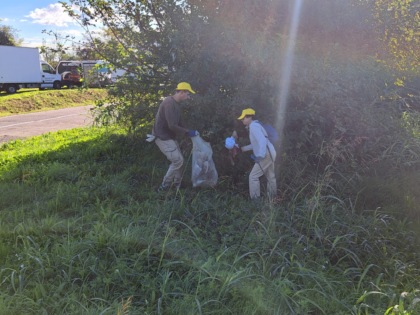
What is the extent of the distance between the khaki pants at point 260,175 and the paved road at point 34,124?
27.7 ft

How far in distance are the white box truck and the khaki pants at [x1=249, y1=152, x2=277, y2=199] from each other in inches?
993

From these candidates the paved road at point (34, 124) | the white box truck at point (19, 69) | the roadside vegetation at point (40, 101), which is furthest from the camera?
the white box truck at point (19, 69)

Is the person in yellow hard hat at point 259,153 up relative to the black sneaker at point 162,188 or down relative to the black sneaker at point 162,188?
up

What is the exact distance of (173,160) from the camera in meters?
5.43

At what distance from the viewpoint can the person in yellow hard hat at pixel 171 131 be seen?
518cm

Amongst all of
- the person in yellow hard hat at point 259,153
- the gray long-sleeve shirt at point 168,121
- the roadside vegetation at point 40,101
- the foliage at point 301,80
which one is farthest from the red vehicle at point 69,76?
the person in yellow hard hat at point 259,153

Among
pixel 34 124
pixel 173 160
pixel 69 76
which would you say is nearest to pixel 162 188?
pixel 173 160

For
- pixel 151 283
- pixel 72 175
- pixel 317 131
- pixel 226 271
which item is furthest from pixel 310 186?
pixel 72 175

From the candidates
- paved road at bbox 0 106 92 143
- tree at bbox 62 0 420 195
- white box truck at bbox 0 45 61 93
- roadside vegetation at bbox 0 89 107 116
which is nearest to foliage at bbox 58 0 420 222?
tree at bbox 62 0 420 195

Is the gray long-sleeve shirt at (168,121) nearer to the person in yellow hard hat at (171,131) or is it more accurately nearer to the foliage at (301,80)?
the person in yellow hard hat at (171,131)

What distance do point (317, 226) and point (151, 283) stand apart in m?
1.93

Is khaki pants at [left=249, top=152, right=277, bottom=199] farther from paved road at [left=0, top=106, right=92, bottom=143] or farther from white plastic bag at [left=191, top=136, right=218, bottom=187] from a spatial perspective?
paved road at [left=0, top=106, right=92, bottom=143]

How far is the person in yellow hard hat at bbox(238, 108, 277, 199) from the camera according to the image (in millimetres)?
4799

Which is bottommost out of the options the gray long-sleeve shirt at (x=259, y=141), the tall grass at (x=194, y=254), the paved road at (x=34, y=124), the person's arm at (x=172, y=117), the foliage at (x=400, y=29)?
the tall grass at (x=194, y=254)
